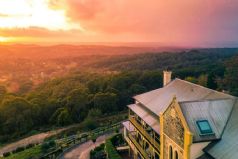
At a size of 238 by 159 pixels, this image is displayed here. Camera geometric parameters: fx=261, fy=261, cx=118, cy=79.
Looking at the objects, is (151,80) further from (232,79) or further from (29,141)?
(29,141)

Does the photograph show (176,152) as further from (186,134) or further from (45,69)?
(45,69)

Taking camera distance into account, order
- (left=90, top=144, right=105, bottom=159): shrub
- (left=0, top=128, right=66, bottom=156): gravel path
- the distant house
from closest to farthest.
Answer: the distant house, (left=90, top=144, right=105, bottom=159): shrub, (left=0, top=128, right=66, bottom=156): gravel path

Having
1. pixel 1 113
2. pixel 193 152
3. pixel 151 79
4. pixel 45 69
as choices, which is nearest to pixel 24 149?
pixel 1 113

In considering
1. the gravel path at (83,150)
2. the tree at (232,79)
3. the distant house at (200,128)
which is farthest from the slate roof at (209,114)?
the tree at (232,79)

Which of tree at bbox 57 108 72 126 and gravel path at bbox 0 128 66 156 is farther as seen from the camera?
tree at bbox 57 108 72 126

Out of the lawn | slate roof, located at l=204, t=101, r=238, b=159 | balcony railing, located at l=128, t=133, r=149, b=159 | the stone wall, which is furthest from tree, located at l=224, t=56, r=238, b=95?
the lawn

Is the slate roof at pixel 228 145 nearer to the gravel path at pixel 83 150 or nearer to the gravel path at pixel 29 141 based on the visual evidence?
the gravel path at pixel 83 150

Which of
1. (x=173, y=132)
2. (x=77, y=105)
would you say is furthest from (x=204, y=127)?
(x=77, y=105)

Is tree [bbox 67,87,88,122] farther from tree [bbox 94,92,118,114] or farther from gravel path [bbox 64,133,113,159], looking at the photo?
gravel path [bbox 64,133,113,159]
